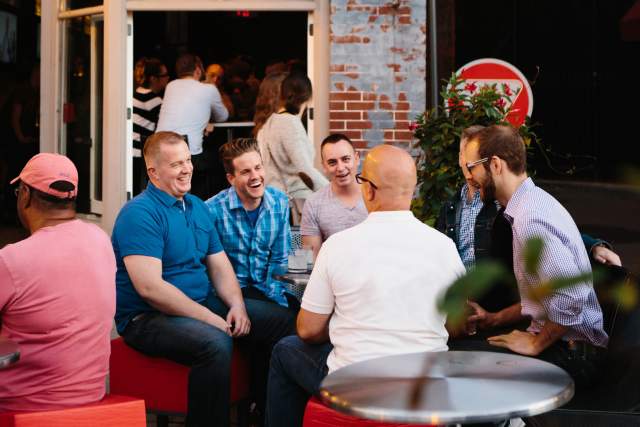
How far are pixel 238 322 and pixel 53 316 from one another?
4.02 ft

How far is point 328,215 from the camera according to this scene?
501 cm

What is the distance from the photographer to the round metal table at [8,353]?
2.83 m

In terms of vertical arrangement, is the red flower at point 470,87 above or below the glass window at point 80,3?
below

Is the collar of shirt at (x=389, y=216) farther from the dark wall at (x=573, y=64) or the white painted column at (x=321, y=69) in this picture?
the dark wall at (x=573, y=64)

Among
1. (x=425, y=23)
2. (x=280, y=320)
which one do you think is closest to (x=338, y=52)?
(x=425, y=23)

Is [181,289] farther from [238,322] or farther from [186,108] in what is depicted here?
[186,108]

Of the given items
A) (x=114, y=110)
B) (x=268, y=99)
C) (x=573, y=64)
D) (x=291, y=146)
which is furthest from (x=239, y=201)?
(x=573, y=64)

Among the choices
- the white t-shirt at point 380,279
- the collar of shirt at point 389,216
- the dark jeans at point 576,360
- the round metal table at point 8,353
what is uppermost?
the collar of shirt at point 389,216

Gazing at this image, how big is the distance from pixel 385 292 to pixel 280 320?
5.20ft

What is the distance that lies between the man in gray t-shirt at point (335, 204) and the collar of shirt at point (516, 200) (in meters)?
1.48

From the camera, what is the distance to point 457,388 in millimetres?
A: 2123

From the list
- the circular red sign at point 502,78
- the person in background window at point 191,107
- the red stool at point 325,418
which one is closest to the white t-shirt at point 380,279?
the red stool at point 325,418

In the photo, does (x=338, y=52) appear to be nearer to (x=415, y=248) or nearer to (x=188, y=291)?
(x=188, y=291)

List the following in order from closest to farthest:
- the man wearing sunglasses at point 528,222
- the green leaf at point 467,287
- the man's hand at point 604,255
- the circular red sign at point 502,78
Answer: the green leaf at point 467,287
the man wearing sunglasses at point 528,222
the man's hand at point 604,255
the circular red sign at point 502,78
